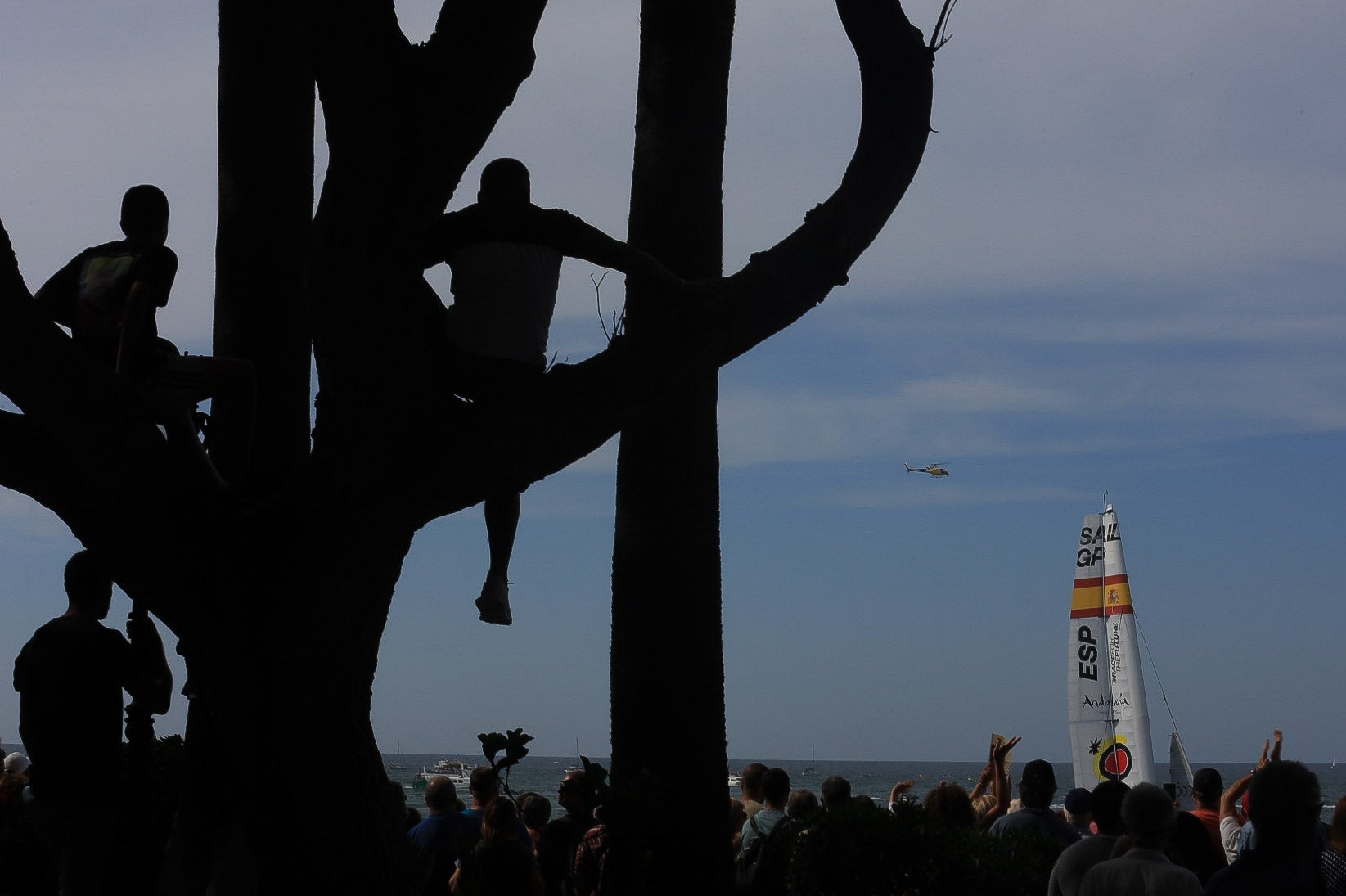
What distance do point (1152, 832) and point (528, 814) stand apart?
14.4 ft

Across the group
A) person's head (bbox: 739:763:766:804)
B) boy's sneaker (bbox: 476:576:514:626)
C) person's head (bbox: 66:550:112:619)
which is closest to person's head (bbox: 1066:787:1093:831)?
person's head (bbox: 739:763:766:804)

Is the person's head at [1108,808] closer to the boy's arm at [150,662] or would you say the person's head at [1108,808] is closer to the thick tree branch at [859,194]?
the thick tree branch at [859,194]

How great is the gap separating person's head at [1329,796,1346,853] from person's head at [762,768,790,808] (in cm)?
332

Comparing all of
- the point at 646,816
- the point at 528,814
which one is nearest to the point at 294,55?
the point at 646,816

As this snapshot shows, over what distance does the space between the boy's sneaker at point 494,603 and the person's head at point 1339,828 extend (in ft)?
11.6

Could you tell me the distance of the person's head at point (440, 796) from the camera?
27.9 ft

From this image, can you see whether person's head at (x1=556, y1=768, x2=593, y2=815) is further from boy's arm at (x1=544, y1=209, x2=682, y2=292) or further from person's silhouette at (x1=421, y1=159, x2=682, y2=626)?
boy's arm at (x1=544, y1=209, x2=682, y2=292)

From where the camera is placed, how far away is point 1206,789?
30.9ft

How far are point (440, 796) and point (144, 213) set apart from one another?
4.77m

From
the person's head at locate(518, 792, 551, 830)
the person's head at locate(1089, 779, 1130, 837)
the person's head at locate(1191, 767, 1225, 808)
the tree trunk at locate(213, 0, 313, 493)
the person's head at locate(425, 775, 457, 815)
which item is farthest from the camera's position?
the person's head at locate(1191, 767, 1225, 808)

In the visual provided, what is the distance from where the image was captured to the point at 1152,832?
5359 millimetres

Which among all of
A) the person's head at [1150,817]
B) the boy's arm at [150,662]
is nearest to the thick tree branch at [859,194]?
the person's head at [1150,817]

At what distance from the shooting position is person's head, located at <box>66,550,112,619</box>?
5871 mm

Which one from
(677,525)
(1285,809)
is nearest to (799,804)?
(677,525)
